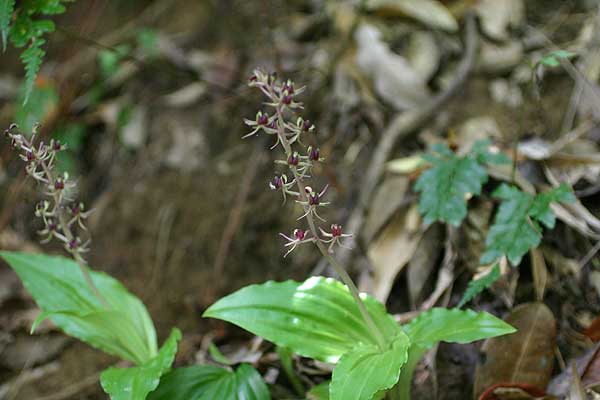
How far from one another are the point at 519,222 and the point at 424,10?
1.68m

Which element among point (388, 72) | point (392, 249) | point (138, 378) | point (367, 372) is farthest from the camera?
point (388, 72)

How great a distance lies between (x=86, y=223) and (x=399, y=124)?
1.85 m

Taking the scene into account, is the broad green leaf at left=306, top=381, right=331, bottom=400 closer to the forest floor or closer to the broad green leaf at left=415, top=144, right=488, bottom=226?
the forest floor

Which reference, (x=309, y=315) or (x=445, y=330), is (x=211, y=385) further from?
(x=445, y=330)

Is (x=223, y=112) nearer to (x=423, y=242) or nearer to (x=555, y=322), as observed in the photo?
(x=423, y=242)

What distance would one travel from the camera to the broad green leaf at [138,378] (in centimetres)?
184

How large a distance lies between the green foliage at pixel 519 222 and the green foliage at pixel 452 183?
0.43 feet

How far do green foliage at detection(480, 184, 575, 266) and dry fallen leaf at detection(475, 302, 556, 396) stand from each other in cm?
19

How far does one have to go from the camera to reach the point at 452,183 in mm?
2256

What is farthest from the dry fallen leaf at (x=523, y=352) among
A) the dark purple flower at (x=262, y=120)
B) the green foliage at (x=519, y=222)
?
the dark purple flower at (x=262, y=120)

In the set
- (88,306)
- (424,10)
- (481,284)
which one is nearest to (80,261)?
(88,306)

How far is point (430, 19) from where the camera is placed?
333 cm

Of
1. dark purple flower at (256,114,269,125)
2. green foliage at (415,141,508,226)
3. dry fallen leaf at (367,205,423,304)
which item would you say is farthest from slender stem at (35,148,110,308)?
green foliage at (415,141,508,226)

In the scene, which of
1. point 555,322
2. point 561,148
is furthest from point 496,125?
point 555,322
